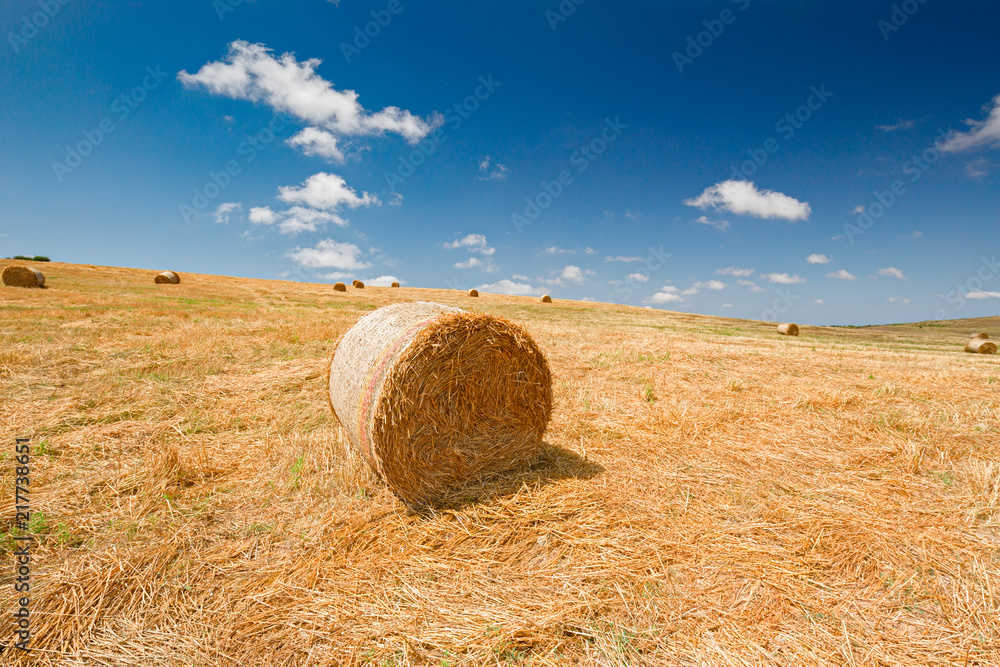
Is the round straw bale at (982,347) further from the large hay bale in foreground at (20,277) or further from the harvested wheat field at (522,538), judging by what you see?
the large hay bale in foreground at (20,277)

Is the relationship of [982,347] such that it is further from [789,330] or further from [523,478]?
[523,478]

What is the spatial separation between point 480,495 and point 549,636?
6.57 ft

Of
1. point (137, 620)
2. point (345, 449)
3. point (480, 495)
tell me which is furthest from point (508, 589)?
point (345, 449)

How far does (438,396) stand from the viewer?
15.9 feet

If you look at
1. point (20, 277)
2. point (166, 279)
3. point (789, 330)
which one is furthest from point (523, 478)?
point (166, 279)

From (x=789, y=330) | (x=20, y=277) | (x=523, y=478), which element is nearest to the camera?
(x=523, y=478)

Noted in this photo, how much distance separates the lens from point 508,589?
10.9ft

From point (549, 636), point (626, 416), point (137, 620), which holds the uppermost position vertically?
point (626, 416)

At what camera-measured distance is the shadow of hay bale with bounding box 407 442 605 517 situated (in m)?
4.64

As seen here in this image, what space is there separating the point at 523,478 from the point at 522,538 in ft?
3.66

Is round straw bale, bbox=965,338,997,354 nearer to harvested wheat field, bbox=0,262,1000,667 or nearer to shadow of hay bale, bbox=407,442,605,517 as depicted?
harvested wheat field, bbox=0,262,1000,667

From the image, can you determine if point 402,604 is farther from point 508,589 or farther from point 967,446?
point 967,446

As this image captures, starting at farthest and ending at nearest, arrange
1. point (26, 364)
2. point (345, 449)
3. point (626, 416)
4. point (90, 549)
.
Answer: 1. point (26, 364)
2. point (626, 416)
3. point (345, 449)
4. point (90, 549)

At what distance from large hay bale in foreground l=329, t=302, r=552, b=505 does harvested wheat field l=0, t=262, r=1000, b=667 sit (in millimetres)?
345
